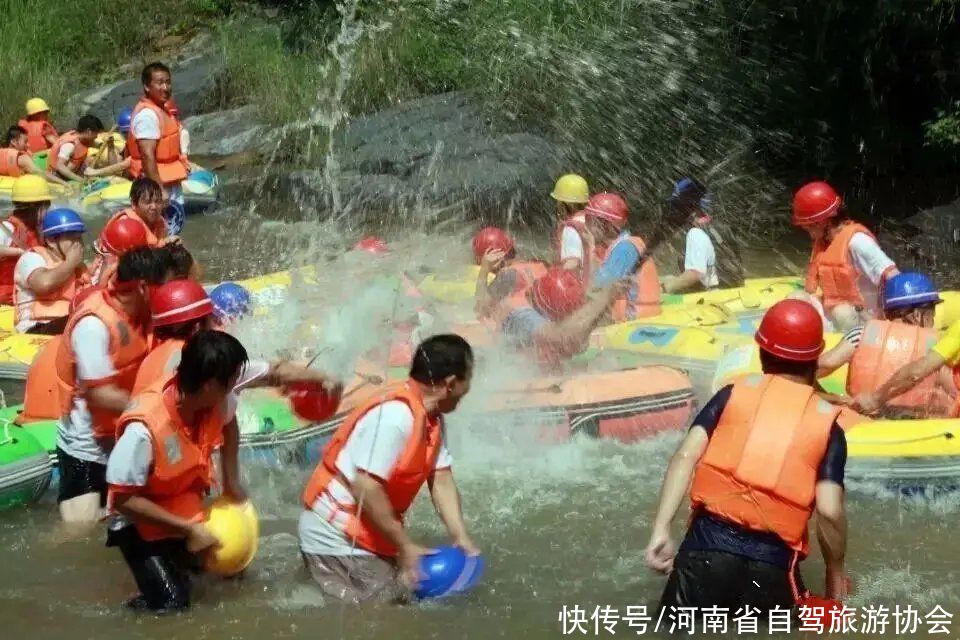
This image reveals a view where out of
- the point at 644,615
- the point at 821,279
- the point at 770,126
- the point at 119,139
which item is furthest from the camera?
the point at 119,139

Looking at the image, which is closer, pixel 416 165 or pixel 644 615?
pixel 644 615

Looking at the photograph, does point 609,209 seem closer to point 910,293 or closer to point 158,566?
point 910,293

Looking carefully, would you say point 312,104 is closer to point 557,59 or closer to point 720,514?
point 557,59

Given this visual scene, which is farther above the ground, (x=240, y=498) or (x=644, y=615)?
(x=240, y=498)

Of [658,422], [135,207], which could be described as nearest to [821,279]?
[658,422]

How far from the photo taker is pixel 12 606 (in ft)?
17.7

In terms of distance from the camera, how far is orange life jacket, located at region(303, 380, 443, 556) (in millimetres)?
4543

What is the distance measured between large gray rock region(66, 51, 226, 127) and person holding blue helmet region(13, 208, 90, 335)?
12.9 metres

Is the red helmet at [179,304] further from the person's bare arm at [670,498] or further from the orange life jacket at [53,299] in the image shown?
the orange life jacket at [53,299]

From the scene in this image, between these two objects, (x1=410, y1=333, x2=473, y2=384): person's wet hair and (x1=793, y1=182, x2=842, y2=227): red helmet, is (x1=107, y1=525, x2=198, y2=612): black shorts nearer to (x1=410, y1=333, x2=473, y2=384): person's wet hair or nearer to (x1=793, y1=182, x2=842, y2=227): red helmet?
(x1=410, y1=333, x2=473, y2=384): person's wet hair

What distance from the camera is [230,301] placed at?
27.3ft

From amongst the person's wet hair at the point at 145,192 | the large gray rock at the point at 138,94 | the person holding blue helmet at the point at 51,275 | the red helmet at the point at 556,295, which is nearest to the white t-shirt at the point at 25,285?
the person holding blue helmet at the point at 51,275

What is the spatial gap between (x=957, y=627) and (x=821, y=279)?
347 centimetres

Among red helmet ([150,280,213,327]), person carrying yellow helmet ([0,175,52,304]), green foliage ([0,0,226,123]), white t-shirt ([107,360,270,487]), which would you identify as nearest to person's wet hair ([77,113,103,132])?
green foliage ([0,0,226,123])
